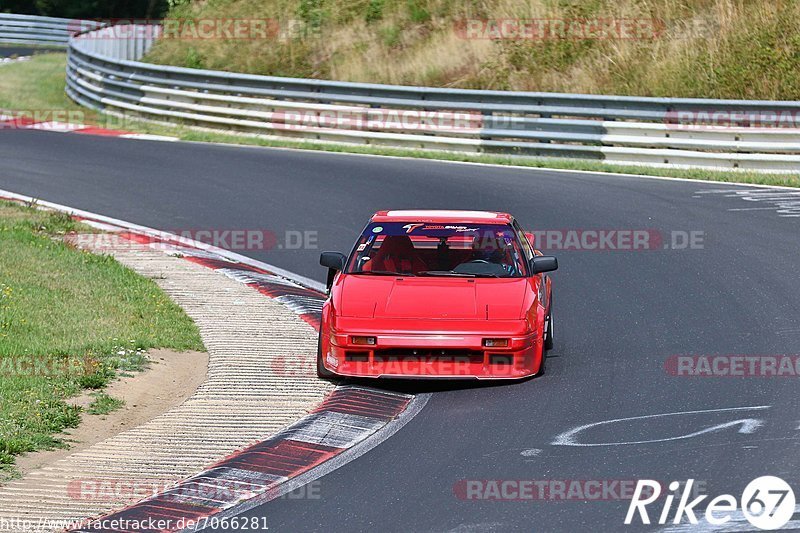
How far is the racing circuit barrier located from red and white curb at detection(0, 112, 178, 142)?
1.25 m

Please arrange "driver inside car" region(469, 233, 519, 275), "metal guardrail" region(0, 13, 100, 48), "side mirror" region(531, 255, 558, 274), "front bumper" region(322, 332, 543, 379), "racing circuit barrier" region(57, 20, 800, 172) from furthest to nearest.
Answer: "metal guardrail" region(0, 13, 100, 48), "racing circuit barrier" region(57, 20, 800, 172), "driver inside car" region(469, 233, 519, 275), "side mirror" region(531, 255, 558, 274), "front bumper" region(322, 332, 543, 379)

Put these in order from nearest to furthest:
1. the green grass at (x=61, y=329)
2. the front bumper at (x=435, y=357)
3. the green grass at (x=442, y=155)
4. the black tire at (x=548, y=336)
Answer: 1. the green grass at (x=61, y=329)
2. the front bumper at (x=435, y=357)
3. the black tire at (x=548, y=336)
4. the green grass at (x=442, y=155)

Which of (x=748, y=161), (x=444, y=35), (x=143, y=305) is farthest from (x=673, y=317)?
(x=444, y=35)

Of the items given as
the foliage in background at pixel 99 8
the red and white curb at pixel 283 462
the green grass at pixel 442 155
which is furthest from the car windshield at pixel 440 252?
the foliage in background at pixel 99 8

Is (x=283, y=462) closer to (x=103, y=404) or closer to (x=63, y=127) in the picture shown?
(x=103, y=404)

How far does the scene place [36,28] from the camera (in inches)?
1996

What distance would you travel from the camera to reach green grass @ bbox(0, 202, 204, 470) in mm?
8680

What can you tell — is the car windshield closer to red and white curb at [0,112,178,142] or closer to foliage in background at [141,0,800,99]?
foliage in background at [141,0,800,99]

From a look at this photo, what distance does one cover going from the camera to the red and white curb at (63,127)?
2517 centimetres

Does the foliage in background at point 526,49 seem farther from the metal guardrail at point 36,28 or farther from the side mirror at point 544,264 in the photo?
the metal guardrail at point 36,28

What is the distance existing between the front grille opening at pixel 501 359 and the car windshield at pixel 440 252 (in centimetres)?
112

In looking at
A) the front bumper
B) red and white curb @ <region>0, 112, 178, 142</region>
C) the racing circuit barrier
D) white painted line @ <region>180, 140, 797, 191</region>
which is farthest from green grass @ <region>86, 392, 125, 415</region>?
red and white curb @ <region>0, 112, 178, 142</region>

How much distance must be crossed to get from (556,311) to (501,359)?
8.50ft

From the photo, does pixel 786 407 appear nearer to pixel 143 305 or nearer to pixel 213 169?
pixel 143 305
